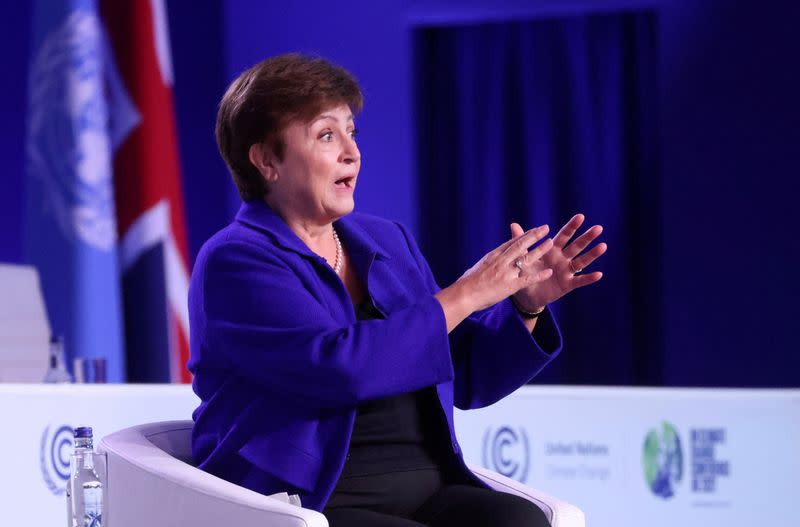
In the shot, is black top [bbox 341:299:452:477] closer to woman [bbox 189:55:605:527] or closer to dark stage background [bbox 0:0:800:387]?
woman [bbox 189:55:605:527]

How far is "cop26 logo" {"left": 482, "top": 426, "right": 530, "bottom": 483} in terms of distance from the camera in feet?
11.0

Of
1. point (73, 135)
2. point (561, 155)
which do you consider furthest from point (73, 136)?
point (561, 155)

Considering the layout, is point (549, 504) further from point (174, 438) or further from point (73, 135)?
point (73, 135)

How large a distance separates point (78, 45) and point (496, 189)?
273cm

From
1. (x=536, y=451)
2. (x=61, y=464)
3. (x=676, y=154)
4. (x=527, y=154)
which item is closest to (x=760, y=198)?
(x=676, y=154)

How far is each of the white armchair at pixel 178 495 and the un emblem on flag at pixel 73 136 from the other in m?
2.61

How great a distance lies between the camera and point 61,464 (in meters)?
3.16

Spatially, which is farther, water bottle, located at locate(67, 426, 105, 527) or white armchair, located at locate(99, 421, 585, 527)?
water bottle, located at locate(67, 426, 105, 527)

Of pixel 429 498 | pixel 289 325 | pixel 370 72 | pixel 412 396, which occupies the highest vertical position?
pixel 370 72

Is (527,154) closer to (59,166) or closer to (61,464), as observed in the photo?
(59,166)

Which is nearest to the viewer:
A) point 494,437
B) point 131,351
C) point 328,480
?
point 328,480

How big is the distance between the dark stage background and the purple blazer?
459cm

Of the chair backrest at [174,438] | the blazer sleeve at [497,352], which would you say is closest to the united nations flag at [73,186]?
the chair backrest at [174,438]

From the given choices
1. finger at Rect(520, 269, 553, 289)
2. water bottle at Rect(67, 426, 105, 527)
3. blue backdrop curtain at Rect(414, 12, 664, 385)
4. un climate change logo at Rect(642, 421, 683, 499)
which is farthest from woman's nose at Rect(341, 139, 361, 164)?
blue backdrop curtain at Rect(414, 12, 664, 385)
